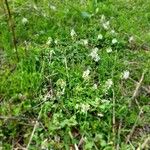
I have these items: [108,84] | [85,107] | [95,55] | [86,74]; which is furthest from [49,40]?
[85,107]

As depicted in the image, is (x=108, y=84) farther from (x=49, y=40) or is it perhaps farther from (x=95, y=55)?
(x=49, y=40)

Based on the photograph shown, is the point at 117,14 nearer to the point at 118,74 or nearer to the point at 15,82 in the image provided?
the point at 118,74

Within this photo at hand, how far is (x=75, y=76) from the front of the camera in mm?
3826

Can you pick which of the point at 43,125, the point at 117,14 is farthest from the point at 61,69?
the point at 117,14

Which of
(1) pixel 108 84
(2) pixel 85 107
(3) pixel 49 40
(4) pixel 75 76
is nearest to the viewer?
(2) pixel 85 107

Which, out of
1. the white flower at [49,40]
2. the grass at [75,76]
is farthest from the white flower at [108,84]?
the white flower at [49,40]

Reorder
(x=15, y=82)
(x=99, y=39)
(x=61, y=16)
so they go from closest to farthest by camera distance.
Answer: (x=15, y=82)
(x=99, y=39)
(x=61, y=16)

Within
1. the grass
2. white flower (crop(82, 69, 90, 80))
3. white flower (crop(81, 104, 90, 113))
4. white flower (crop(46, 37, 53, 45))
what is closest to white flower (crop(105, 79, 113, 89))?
the grass

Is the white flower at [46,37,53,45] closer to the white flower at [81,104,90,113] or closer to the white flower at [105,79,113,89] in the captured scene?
the white flower at [105,79,113,89]

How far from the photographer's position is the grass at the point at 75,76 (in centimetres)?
337

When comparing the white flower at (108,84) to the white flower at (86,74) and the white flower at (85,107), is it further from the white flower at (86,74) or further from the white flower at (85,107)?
the white flower at (85,107)

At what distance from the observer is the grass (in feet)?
11.0

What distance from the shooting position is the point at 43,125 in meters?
3.42

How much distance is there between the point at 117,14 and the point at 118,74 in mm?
1096
